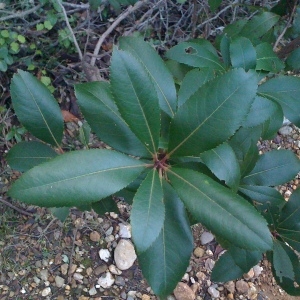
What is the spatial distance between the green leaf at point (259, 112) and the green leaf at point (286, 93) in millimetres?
189

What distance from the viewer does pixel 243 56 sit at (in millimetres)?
1280

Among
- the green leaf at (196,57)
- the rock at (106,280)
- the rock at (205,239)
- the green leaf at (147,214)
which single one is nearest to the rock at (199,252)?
the rock at (205,239)

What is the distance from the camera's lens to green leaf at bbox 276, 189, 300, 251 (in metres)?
1.38

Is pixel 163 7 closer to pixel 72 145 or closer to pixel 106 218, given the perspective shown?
pixel 72 145

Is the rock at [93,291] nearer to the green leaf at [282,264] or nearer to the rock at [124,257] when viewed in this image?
the rock at [124,257]

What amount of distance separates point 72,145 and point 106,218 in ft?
1.35

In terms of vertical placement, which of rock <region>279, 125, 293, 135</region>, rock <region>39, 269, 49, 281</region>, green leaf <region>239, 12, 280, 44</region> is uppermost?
green leaf <region>239, 12, 280, 44</region>

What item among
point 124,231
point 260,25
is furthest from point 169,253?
point 124,231

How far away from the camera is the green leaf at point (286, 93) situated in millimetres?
1331

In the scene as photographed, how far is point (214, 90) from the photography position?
2.90ft

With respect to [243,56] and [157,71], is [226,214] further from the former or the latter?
[243,56]

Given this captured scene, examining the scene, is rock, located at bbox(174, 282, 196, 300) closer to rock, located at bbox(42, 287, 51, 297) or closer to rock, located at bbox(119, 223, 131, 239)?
rock, located at bbox(119, 223, 131, 239)

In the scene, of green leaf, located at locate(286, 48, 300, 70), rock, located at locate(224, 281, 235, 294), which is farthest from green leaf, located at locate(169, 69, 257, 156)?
rock, located at locate(224, 281, 235, 294)

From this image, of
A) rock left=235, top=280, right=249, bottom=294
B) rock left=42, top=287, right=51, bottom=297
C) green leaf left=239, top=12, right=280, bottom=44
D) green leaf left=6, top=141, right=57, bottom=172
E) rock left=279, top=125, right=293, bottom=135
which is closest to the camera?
green leaf left=6, top=141, right=57, bottom=172
